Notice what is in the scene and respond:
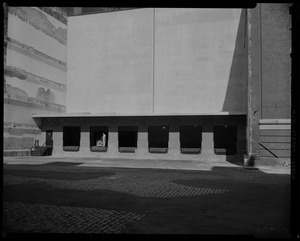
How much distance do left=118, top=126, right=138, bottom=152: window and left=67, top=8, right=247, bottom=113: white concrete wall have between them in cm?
236

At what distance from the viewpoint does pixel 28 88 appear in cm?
2909

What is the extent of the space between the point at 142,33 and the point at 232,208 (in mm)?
25587

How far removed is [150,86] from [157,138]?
5096 millimetres

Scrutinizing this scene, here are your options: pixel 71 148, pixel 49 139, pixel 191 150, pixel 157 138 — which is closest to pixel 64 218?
pixel 191 150

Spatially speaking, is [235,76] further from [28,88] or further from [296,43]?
[296,43]

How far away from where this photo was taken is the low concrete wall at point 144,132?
88.7 ft

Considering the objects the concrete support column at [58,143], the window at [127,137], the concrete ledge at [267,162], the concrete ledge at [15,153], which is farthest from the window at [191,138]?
the concrete ledge at [15,153]

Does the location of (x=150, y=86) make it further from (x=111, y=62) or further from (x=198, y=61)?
(x=198, y=61)

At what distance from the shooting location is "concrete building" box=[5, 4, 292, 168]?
2773 centimetres

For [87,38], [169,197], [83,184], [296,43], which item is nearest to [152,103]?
[87,38]

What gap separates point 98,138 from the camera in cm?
3109

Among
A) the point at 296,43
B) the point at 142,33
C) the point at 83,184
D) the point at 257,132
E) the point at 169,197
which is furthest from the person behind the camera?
the point at 142,33

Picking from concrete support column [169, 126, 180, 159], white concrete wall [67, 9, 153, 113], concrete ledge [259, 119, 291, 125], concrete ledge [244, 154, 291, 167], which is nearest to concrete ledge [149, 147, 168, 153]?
concrete support column [169, 126, 180, 159]

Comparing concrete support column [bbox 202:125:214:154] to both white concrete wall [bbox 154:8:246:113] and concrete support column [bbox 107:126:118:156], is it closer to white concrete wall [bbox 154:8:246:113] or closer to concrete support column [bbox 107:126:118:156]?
white concrete wall [bbox 154:8:246:113]
